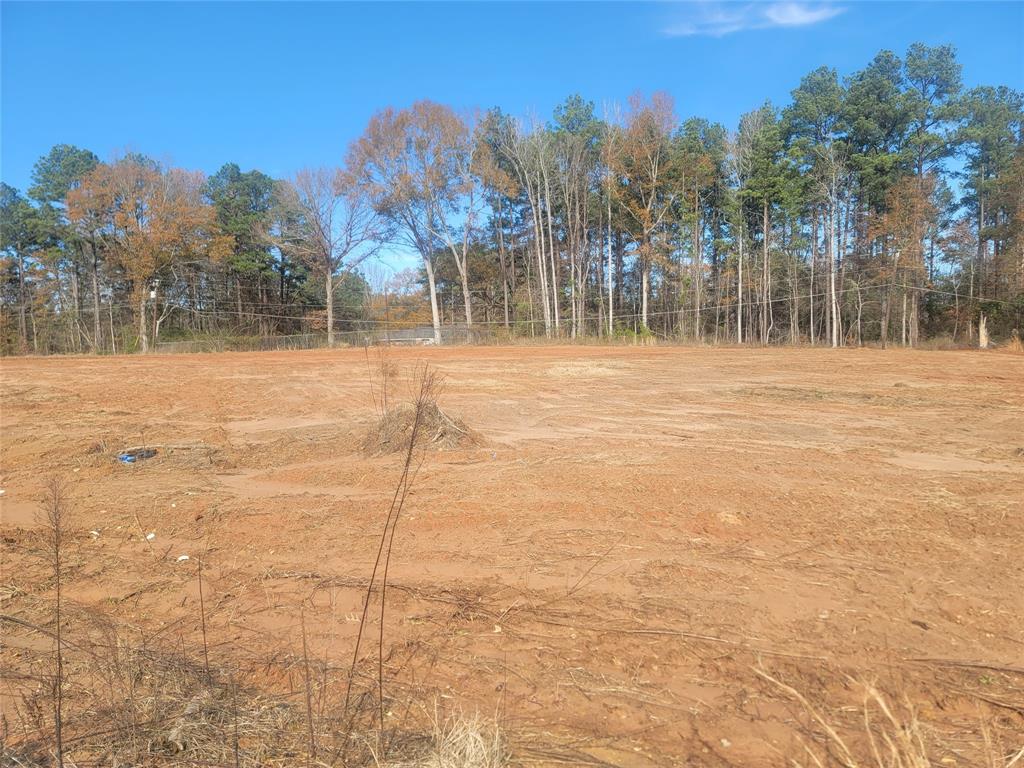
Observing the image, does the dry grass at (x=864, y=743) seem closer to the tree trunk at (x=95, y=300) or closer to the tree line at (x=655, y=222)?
the tree line at (x=655, y=222)

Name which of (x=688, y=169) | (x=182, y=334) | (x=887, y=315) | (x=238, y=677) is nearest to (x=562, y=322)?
(x=688, y=169)

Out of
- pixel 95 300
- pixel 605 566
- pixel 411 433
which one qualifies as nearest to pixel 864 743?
pixel 605 566

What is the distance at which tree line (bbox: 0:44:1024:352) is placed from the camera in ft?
117

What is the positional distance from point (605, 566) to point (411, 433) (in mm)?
3937

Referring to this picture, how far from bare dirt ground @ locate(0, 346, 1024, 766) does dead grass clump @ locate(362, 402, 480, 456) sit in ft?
0.97

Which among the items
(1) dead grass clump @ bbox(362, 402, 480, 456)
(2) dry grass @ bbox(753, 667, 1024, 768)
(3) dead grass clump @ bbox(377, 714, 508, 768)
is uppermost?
(1) dead grass clump @ bbox(362, 402, 480, 456)

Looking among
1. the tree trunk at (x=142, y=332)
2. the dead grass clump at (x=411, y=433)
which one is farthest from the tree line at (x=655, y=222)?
the dead grass clump at (x=411, y=433)

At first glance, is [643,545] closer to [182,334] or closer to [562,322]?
[562,322]

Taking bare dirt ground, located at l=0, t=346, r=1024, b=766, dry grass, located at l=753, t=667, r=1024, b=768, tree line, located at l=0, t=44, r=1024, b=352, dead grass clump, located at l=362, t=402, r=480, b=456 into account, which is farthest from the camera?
tree line, located at l=0, t=44, r=1024, b=352

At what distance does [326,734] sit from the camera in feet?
7.76

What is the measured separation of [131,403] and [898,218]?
36.8m

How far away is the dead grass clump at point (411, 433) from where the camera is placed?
7.64 metres

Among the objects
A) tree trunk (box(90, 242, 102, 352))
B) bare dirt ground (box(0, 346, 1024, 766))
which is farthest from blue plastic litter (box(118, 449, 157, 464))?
tree trunk (box(90, 242, 102, 352))

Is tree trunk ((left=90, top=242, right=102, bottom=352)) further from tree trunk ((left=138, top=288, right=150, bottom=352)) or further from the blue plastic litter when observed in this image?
the blue plastic litter
